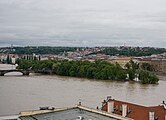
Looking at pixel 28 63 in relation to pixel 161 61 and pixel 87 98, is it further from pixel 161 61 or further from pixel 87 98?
pixel 87 98

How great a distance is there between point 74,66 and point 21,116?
4633cm

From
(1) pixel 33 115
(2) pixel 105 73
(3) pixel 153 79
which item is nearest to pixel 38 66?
(2) pixel 105 73

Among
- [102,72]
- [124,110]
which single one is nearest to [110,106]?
[124,110]

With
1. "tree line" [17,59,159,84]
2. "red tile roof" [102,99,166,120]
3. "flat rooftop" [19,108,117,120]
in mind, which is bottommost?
"tree line" [17,59,159,84]

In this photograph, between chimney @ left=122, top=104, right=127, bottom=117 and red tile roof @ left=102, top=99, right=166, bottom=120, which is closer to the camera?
red tile roof @ left=102, top=99, right=166, bottom=120

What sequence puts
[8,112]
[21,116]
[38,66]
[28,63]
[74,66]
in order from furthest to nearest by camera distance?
[28,63] < [38,66] < [74,66] < [8,112] < [21,116]

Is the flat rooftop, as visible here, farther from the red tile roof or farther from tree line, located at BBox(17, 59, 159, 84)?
tree line, located at BBox(17, 59, 159, 84)

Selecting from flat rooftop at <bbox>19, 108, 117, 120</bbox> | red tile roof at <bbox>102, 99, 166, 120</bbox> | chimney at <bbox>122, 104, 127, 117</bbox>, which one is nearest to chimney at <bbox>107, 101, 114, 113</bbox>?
red tile roof at <bbox>102, 99, 166, 120</bbox>

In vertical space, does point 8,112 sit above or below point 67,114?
below

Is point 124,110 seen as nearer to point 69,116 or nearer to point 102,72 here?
point 69,116

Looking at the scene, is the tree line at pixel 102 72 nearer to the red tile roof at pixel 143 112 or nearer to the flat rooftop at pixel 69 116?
the red tile roof at pixel 143 112

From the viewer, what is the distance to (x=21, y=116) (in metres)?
12.3

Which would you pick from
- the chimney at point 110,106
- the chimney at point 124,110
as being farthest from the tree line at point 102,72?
the chimney at point 124,110

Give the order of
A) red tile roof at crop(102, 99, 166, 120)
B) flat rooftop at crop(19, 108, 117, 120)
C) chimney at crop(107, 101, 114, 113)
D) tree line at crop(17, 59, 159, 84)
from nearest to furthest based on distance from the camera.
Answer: flat rooftop at crop(19, 108, 117, 120) → red tile roof at crop(102, 99, 166, 120) → chimney at crop(107, 101, 114, 113) → tree line at crop(17, 59, 159, 84)
